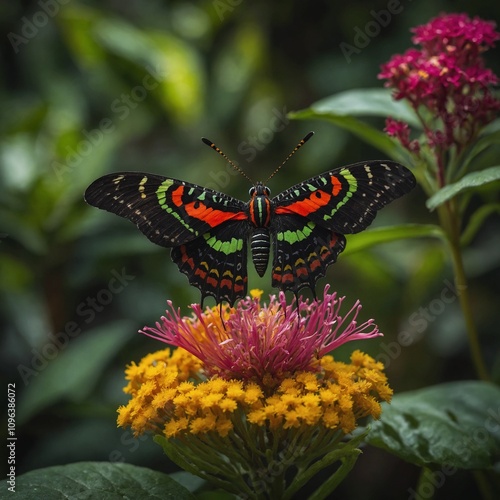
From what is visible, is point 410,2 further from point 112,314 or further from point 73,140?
point 112,314

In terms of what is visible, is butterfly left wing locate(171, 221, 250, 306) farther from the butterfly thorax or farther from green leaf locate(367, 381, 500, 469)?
green leaf locate(367, 381, 500, 469)

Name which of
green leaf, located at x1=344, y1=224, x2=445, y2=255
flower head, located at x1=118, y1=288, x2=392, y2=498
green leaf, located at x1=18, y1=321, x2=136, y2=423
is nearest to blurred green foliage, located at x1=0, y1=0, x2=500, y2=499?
green leaf, located at x1=18, y1=321, x2=136, y2=423

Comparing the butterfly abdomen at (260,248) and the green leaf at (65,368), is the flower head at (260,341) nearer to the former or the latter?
the butterfly abdomen at (260,248)

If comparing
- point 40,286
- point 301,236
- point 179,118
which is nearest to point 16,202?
point 40,286

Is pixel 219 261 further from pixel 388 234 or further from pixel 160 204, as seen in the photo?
pixel 388 234

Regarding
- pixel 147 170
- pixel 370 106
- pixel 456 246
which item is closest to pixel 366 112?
pixel 370 106
